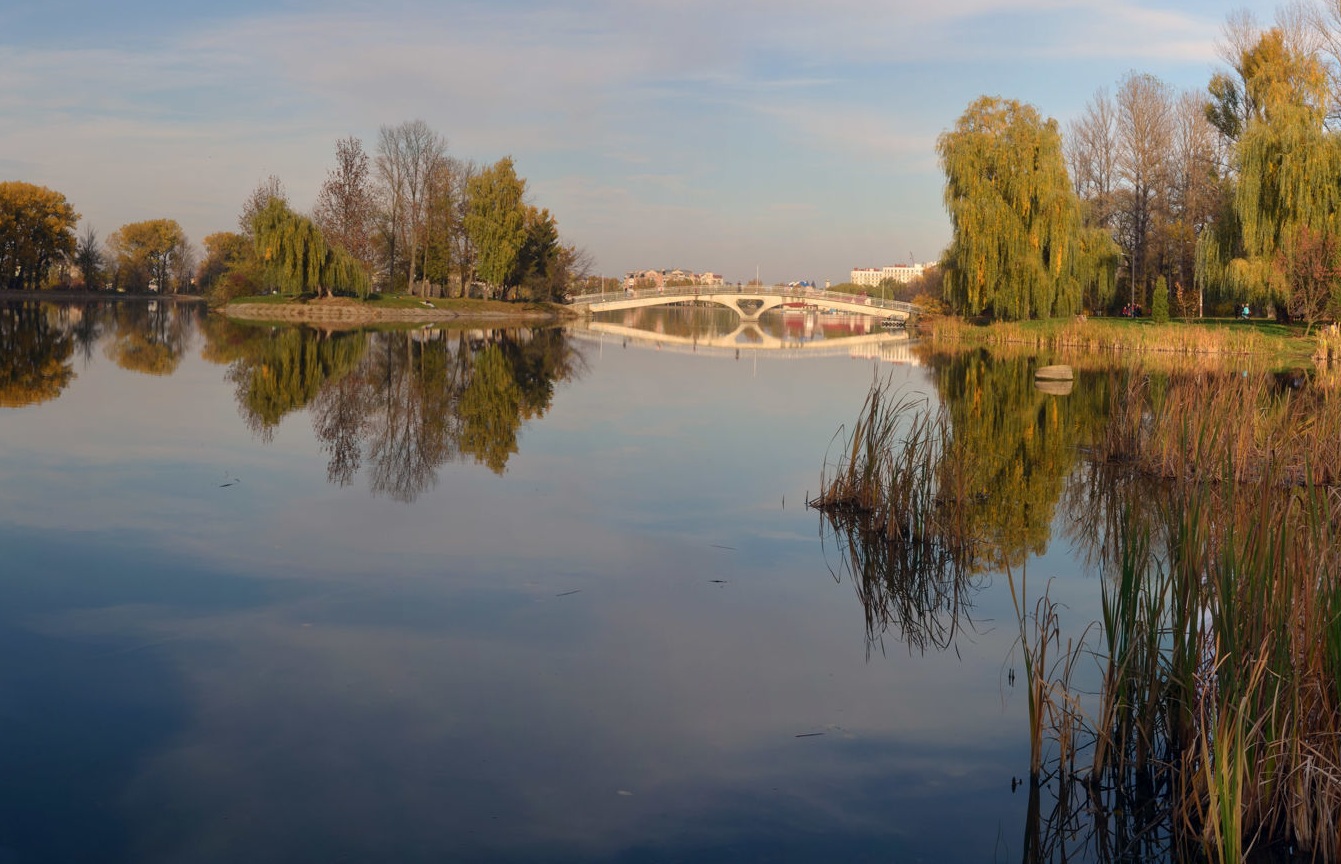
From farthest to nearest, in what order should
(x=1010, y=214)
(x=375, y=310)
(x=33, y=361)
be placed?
(x=375, y=310)
(x=1010, y=214)
(x=33, y=361)

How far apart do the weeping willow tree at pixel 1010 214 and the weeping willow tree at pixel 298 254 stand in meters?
26.2

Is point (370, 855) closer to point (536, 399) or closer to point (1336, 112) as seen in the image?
point (536, 399)

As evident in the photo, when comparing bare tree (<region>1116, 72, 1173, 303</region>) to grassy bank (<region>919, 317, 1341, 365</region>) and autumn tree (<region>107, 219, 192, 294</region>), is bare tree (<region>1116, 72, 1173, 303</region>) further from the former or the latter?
autumn tree (<region>107, 219, 192, 294</region>)

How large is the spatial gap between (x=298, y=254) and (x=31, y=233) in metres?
33.0

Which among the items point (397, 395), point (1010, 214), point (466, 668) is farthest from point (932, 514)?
point (1010, 214)

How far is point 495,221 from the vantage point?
57.2 m

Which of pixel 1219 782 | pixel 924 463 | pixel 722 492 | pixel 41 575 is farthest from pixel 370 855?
pixel 722 492

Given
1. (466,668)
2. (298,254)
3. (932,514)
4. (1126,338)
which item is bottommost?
(466,668)

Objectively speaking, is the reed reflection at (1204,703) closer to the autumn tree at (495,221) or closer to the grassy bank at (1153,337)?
the grassy bank at (1153,337)

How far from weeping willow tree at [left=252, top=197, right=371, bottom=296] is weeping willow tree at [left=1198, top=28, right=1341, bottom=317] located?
3401cm

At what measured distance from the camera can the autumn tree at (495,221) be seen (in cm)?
5712

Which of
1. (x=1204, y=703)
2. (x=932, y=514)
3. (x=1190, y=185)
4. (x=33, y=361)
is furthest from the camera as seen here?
(x=1190, y=185)

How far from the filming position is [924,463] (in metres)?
8.24

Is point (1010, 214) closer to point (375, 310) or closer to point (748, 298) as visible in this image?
point (375, 310)
